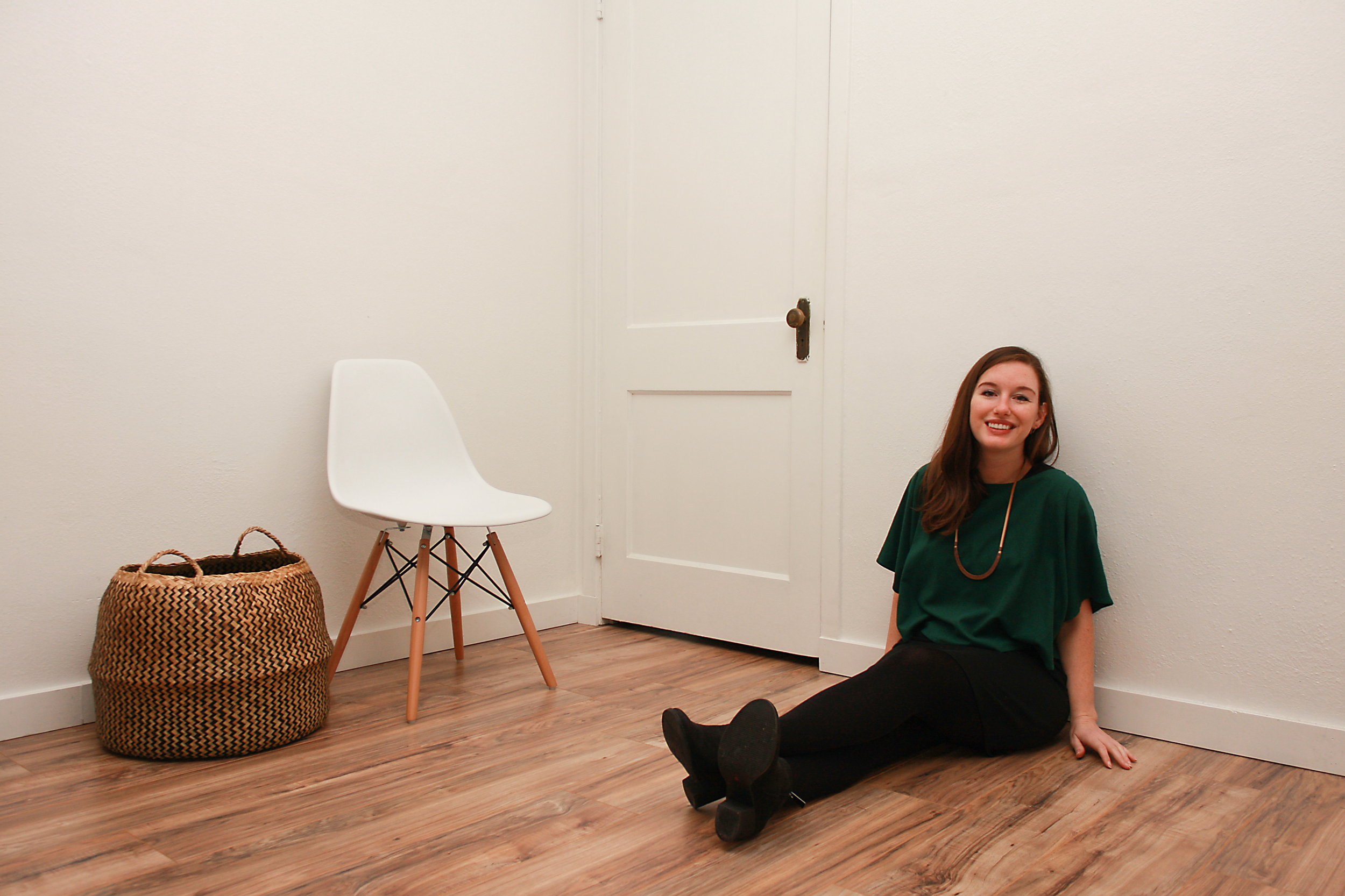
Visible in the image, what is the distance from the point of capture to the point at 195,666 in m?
1.71

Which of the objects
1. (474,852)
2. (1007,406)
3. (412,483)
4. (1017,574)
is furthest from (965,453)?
(412,483)

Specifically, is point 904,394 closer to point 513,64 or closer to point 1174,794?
point 1174,794

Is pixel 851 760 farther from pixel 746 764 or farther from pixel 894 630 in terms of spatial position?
pixel 894 630

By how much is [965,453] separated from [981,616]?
316 mm

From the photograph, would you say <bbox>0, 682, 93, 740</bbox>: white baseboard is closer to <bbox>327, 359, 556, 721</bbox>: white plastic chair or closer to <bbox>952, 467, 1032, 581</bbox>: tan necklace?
<bbox>327, 359, 556, 721</bbox>: white plastic chair

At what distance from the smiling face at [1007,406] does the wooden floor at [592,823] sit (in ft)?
1.92

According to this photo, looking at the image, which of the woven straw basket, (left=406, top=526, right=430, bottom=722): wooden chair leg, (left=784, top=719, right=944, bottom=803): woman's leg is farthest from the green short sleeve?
the woven straw basket

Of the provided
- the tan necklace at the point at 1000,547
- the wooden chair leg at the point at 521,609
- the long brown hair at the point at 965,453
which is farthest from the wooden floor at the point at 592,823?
the long brown hair at the point at 965,453

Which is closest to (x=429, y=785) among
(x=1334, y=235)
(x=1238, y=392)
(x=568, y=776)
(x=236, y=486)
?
(x=568, y=776)

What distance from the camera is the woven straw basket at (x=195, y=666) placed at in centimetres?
170

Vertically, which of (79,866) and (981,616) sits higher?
(981,616)

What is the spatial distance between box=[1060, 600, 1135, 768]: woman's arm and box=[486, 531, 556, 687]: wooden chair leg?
1081mm

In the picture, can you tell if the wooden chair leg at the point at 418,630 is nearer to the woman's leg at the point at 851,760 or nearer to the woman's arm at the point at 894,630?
the woman's leg at the point at 851,760

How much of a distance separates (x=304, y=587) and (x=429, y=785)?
51cm
